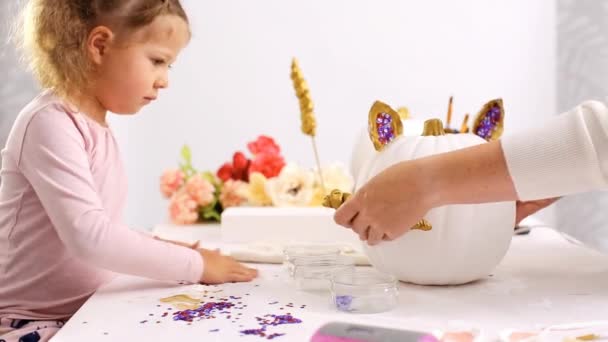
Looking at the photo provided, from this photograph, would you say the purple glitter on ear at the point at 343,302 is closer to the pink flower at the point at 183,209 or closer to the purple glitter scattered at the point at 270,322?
the purple glitter scattered at the point at 270,322

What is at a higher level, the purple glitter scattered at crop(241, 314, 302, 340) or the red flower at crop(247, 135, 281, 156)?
the red flower at crop(247, 135, 281, 156)

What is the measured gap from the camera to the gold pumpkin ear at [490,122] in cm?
113

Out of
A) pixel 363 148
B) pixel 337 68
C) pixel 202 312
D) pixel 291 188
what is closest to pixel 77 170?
pixel 202 312

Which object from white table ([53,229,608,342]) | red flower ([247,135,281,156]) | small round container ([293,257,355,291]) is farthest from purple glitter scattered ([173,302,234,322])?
red flower ([247,135,281,156])

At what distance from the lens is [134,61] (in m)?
1.22

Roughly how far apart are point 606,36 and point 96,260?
206 centimetres

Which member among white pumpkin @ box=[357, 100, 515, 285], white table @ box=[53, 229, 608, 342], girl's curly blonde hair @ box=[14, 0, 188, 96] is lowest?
white table @ box=[53, 229, 608, 342]

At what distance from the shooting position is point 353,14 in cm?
304

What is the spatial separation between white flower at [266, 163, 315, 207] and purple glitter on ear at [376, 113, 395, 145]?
723 mm

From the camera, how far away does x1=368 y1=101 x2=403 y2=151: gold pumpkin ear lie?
1079 millimetres

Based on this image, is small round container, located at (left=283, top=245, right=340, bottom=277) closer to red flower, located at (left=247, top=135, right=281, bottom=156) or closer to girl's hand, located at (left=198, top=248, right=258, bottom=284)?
girl's hand, located at (left=198, top=248, right=258, bottom=284)

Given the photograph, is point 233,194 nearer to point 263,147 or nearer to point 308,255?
point 263,147

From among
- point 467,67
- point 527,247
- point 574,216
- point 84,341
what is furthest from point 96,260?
point 467,67

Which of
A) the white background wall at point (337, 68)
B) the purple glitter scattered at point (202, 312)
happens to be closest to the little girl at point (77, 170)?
the purple glitter scattered at point (202, 312)
